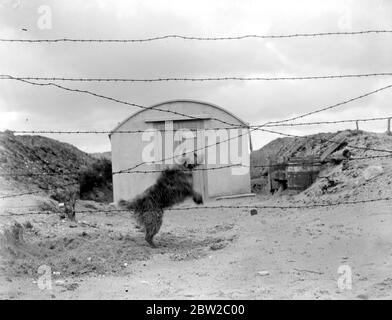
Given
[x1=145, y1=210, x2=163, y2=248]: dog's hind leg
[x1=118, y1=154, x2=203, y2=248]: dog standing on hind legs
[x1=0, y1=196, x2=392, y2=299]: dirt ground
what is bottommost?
[x1=0, y1=196, x2=392, y2=299]: dirt ground

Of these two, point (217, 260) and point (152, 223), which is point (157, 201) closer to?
point (152, 223)

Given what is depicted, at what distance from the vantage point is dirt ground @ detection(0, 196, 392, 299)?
6672 millimetres

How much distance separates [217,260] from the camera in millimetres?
8430

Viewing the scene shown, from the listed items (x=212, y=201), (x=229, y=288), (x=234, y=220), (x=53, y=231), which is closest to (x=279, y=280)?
(x=229, y=288)

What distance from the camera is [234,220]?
13422 millimetres

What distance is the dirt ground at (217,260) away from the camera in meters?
6.67

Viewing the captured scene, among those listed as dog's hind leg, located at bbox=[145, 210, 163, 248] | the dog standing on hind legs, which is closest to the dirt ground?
dog's hind leg, located at bbox=[145, 210, 163, 248]

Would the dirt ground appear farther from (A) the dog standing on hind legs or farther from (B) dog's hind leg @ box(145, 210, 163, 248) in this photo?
(A) the dog standing on hind legs

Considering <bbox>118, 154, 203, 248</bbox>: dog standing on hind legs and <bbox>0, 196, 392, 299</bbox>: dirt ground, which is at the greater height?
<bbox>118, 154, 203, 248</bbox>: dog standing on hind legs

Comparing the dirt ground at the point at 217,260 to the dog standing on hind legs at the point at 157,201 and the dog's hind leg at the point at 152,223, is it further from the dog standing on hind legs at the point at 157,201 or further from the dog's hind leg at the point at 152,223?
the dog standing on hind legs at the point at 157,201

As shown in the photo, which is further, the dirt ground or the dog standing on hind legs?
the dog standing on hind legs

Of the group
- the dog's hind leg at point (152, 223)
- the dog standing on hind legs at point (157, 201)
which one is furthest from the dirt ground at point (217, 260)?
the dog standing on hind legs at point (157, 201)

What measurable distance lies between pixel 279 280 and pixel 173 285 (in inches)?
57.3
